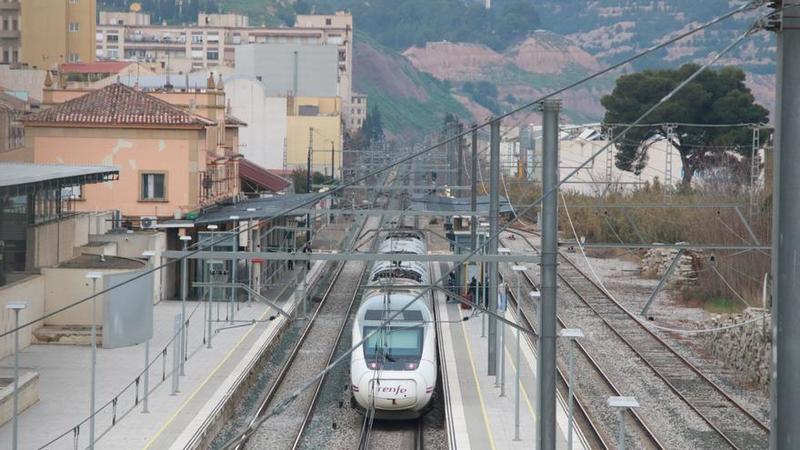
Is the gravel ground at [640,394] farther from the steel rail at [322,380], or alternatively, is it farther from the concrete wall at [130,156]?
the concrete wall at [130,156]

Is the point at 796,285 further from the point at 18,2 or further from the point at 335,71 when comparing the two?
the point at 335,71

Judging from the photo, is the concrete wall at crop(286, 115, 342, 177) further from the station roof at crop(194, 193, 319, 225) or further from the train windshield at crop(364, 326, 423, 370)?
the train windshield at crop(364, 326, 423, 370)

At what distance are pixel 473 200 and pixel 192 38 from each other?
108426 millimetres

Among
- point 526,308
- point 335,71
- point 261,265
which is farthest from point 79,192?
point 335,71

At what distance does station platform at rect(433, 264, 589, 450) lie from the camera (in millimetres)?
15648

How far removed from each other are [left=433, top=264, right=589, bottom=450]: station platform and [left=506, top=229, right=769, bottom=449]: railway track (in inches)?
72.9

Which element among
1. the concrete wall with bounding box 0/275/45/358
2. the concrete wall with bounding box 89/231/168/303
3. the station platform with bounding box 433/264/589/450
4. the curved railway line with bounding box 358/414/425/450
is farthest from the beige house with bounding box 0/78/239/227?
the curved railway line with bounding box 358/414/425/450

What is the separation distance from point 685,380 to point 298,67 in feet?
228

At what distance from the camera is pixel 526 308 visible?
2997 centimetres

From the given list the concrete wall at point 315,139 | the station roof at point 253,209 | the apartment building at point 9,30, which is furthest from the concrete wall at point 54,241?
the apartment building at point 9,30

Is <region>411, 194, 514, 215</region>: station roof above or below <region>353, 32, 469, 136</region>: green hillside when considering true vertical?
below

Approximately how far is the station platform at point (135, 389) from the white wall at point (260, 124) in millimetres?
36662

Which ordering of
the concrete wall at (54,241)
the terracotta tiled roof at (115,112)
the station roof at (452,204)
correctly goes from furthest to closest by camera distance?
the station roof at (452,204) < the terracotta tiled roof at (115,112) < the concrete wall at (54,241)

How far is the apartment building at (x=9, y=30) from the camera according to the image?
68.1 m
